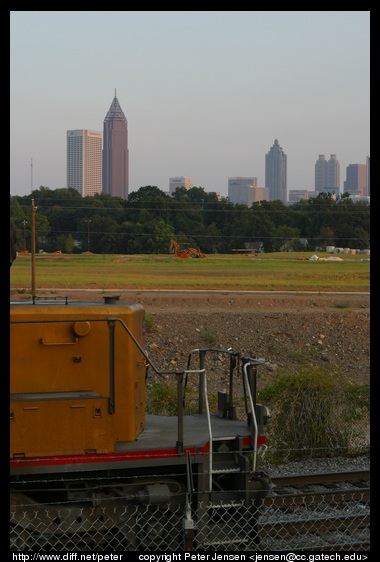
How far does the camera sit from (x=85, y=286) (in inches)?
1709

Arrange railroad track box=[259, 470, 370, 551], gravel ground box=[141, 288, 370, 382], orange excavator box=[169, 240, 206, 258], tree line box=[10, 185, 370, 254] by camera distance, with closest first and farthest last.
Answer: railroad track box=[259, 470, 370, 551] < gravel ground box=[141, 288, 370, 382] < orange excavator box=[169, 240, 206, 258] < tree line box=[10, 185, 370, 254]

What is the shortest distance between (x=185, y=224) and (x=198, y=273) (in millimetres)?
28779

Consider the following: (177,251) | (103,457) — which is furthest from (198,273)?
(103,457)

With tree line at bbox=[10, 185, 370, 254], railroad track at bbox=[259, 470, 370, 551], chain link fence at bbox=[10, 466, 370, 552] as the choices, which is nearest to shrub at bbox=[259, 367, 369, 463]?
railroad track at bbox=[259, 470, 370, 551]

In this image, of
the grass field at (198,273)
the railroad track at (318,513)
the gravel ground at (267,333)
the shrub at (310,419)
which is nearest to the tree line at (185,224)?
the grass field at (198,273)

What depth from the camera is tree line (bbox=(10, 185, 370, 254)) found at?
77.9 metres

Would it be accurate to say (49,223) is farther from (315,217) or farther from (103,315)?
(103,315)

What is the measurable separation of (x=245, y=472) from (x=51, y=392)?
195cm

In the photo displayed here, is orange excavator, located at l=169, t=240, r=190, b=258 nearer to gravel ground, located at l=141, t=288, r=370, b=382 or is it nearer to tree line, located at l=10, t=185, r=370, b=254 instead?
tree line, located at l=10, t=185, r=370, b=254

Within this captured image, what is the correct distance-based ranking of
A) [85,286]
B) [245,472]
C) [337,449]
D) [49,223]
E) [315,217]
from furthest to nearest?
[315,217]
[49,223]
[85,286]
[337,449]
[245,472]

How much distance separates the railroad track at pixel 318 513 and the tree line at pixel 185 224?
66.8 meters

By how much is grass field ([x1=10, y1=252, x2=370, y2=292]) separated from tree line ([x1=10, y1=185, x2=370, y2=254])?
456 centimetres

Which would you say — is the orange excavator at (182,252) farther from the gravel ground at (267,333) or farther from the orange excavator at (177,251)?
the gravel ground at (267,333)
